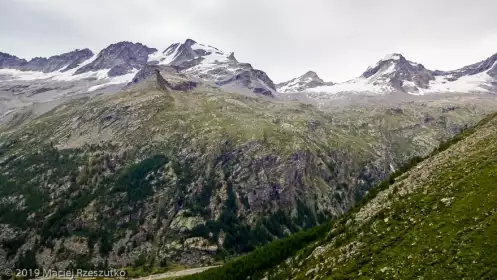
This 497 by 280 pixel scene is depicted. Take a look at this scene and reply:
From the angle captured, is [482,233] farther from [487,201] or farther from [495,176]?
[495,176]

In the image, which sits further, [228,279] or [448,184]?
[228,279]

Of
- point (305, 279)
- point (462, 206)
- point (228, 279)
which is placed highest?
point (462, 206)

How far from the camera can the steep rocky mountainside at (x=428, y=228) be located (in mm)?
41781

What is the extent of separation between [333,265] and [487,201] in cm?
1979

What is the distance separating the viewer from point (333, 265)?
57.1 metres

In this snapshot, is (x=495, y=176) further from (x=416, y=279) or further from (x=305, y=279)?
(x=305, y=279)

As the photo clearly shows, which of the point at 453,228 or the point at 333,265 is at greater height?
the point at 453,228

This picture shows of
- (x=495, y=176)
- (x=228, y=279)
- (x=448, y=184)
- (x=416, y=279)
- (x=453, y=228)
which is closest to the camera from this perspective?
(x=416, y=279)

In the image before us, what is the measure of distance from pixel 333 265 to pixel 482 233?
65.0ft

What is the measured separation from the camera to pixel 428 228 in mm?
49625

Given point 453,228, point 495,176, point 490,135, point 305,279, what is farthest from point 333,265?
point 490,135

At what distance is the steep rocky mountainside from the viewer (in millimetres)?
41781

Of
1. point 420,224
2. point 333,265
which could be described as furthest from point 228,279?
point 420,224

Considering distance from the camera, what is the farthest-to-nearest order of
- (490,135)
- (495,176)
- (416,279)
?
(490,135)
(495,176)
(416,279)
